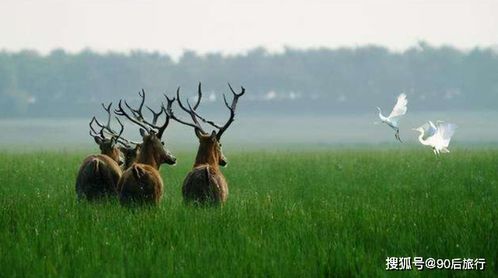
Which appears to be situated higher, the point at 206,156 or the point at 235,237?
the point at 206,156

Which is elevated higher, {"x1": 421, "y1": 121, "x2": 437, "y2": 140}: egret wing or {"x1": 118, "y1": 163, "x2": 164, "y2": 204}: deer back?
{"x1": 421, "y1": 121, "x2": 437, "y2": 140}: egret wing

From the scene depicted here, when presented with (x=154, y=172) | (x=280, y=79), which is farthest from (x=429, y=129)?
(x=280, y=79)

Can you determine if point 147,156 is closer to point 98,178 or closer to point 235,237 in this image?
point 98,178

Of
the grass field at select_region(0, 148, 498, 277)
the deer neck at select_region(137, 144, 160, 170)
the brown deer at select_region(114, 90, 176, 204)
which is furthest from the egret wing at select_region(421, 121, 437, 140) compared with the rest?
the deer neck at select_region(137, 144, 160, 170)

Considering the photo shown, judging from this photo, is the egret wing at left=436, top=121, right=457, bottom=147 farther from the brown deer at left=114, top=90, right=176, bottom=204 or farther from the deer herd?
the brown deer at left=114, top=90, right=176, bottom=204

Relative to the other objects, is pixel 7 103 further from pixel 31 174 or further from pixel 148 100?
pixel 31 174

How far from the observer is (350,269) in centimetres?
711

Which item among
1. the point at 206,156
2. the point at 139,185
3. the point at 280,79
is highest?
the point at 280,79

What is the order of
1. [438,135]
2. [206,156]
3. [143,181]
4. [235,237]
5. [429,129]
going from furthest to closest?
[438,135]
[429,129]
[206,156]
[143,181]
[235,237]

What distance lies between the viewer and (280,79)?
11431cm

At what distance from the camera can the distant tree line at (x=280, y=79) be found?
10519cm

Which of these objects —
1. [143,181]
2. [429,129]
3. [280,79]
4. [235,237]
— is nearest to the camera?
[235,237]

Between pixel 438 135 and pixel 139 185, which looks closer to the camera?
pixel 139 185

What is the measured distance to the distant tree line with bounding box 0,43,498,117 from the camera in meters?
105
